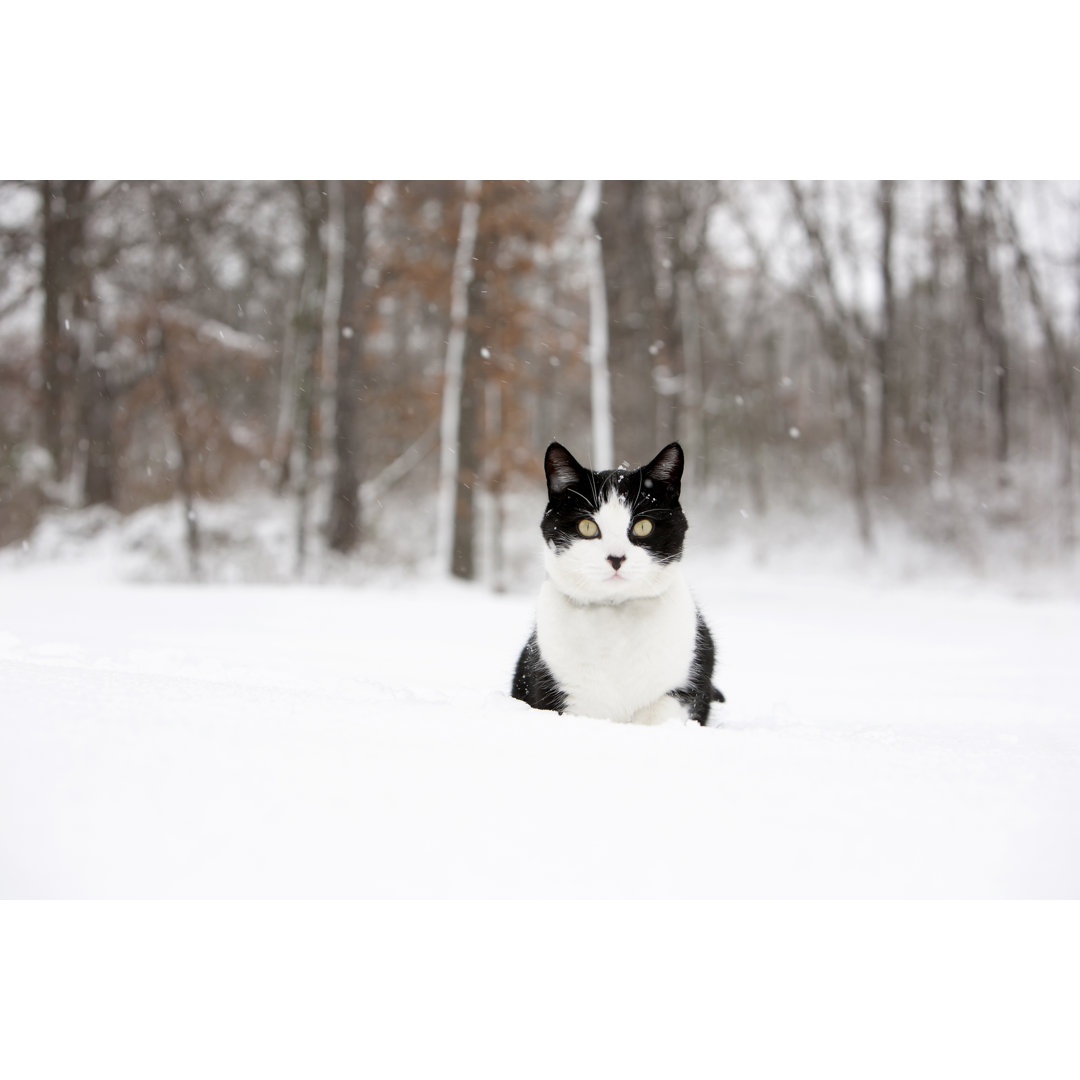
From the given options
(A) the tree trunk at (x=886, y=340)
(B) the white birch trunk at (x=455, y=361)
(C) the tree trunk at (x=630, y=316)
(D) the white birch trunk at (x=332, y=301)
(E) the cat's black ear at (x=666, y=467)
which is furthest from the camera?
(A) the tree trunk at (x=886, y=340)

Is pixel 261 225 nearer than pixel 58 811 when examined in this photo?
No

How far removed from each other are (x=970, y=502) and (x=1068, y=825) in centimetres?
944

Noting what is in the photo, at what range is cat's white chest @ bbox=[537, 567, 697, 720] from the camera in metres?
2.01

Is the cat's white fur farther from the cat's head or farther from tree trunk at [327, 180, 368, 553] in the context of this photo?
tree trunk at [327, 180, 368, 553]

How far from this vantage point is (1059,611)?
670 cm

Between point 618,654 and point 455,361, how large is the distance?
6.24 meters

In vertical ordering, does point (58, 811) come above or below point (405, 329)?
below

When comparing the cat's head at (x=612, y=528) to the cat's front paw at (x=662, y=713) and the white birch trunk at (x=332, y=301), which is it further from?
the white birch trunk at (x=332, y=301)

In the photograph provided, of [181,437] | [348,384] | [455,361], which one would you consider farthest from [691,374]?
[181,437]

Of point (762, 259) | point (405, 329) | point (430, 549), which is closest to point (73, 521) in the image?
point (430, 549)

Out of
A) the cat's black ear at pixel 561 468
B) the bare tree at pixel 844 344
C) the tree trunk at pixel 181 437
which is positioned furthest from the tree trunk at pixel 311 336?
the cat's black ear at pixel 561 468

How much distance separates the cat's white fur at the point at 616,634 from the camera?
1994 mm

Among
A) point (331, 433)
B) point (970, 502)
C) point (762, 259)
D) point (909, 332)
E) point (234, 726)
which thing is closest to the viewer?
point (234, 726)

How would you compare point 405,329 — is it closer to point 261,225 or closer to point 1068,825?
point 261,225
